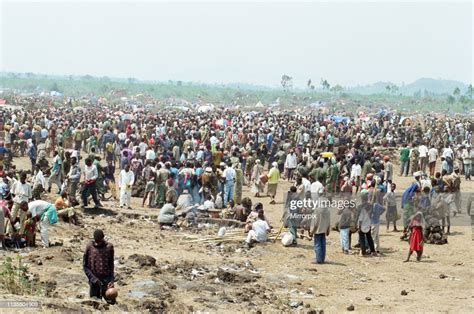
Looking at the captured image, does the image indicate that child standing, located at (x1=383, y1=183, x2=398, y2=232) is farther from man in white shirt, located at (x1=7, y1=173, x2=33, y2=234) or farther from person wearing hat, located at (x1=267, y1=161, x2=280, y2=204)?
man in white shirt, located at (x1=7, y1=173, x2=33, y2=234)

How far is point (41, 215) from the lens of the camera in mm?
12570

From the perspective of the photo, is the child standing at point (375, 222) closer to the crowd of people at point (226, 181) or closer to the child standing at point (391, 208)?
the crowd of people at point (226, 181)

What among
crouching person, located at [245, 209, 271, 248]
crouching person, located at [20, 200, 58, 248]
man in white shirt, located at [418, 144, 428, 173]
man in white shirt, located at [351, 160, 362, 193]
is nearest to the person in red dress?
crouching person, located at [245, 209, 271, 248]

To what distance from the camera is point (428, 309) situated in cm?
1082

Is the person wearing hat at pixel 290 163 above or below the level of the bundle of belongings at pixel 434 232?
above

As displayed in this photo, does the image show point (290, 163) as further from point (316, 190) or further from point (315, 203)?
point (315, 203)

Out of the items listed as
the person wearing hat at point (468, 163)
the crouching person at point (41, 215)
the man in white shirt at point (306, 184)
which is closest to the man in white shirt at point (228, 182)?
the man in white shirt at point (306, 184)

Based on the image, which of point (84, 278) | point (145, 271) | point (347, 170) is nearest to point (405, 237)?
point (347, 170)

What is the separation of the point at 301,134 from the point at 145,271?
18.1 metres

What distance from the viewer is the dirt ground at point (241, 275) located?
1048cm

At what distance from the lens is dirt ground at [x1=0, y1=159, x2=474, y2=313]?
412 inches

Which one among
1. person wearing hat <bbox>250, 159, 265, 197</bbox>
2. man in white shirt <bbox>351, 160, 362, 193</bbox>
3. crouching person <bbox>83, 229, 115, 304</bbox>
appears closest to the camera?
crouching person <bbox>83, 229, 115, 304</bbox>

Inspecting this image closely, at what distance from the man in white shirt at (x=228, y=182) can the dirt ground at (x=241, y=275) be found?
232 cm

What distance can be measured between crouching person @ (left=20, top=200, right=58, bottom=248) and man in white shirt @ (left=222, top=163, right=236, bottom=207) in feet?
20.0
